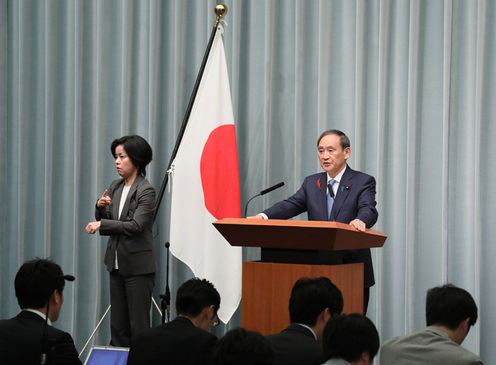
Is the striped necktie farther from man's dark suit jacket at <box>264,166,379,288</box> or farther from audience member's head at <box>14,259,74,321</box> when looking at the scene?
audience member's head at <box>14,259,74,321</box>

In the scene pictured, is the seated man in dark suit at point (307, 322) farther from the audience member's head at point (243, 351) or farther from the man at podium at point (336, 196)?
the man at podium at point (336, 196)

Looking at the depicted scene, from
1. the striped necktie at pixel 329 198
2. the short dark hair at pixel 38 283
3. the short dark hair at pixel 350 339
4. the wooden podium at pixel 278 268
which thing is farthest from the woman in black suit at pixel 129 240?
the short dark hair at pixel 350 339

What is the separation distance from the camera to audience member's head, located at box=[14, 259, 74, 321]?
3023 mm

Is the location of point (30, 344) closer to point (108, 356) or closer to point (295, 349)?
point (295, 349)

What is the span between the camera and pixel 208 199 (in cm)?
552

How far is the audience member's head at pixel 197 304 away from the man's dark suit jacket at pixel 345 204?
1295mm

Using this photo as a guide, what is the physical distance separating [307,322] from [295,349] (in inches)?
9.8

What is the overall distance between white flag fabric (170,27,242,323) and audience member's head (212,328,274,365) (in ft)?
10.7

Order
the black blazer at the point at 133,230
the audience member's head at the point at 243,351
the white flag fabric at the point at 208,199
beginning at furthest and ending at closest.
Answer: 1. the white flag fabric at the point at 208,199
2. the black blazer at the point at 133,230
3. the audience member's head at the point at 243,351

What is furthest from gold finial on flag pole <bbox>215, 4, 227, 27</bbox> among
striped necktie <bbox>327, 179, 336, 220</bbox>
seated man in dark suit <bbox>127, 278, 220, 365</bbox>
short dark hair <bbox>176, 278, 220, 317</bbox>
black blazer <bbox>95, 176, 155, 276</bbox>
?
seated man in dark suit <bbox>127, 278, 220, 365</bbox>

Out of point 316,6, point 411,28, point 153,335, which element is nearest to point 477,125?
point 411,28

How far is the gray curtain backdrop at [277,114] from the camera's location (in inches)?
219

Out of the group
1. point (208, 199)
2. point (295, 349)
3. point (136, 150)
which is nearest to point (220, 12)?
point (136, 150)

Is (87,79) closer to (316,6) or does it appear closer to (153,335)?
(316,6)
